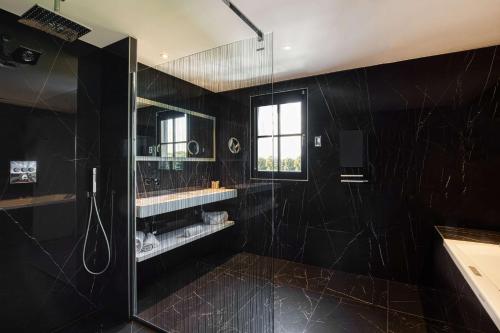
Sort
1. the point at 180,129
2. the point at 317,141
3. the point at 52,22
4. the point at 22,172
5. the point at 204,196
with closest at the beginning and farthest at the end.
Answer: the point at 52,22 → the point at 22,172 → the point at 204,196 → the point at 180,129 → the point at 317,141

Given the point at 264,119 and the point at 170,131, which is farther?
the point at 170,131

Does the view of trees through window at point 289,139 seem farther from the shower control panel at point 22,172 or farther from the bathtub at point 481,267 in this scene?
the shower control panel at point 22,172

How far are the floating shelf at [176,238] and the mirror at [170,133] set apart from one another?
2.09 feet

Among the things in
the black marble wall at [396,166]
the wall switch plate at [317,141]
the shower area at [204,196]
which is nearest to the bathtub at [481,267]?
the black marble wall at [396,166]

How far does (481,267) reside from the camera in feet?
5.57

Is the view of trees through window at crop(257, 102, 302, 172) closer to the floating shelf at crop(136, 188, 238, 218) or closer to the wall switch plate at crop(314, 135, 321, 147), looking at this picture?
the wall switch plate at crop(314, 135, 321, 147)

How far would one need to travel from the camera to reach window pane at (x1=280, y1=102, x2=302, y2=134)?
315 cm

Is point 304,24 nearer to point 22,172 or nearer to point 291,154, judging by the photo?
point 291,154

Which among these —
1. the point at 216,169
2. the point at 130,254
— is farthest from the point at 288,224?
the point at 130,254

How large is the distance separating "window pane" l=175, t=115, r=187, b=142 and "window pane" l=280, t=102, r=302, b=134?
1302 mm

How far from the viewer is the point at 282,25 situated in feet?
6.39

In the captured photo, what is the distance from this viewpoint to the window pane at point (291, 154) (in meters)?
3.16

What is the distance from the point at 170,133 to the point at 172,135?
0.04 m

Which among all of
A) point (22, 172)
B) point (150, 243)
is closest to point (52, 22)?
point (22, 172)
